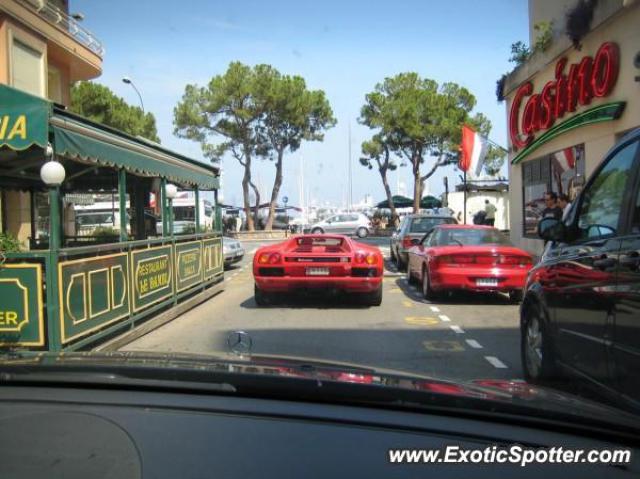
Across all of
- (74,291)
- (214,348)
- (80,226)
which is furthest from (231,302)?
(74,291)

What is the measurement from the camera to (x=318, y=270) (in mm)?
10203

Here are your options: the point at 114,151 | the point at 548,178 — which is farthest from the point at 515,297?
the point at 114,151

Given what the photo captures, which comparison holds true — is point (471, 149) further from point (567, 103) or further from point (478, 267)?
point (478, 267)

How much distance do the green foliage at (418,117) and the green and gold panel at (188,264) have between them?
32.9 meters

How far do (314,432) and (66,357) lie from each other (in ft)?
4.16

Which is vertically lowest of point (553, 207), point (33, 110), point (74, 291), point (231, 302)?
point (231, 302)

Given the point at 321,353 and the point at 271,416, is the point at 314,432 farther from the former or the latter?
the point at 321,353

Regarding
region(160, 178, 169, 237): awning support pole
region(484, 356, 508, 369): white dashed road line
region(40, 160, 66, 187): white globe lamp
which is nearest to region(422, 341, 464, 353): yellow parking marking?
region(484, 356, 508, 369): white dashed road line

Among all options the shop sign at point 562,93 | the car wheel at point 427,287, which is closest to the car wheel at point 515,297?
the car wheel at point 427,287

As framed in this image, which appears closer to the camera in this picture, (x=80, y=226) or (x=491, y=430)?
(x=491, y=430)

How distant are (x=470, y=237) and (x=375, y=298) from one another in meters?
2.22

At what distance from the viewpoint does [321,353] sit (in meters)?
7.14

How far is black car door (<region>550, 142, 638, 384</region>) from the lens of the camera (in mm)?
4012

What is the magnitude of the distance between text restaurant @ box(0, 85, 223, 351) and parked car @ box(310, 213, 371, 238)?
85.1ft
